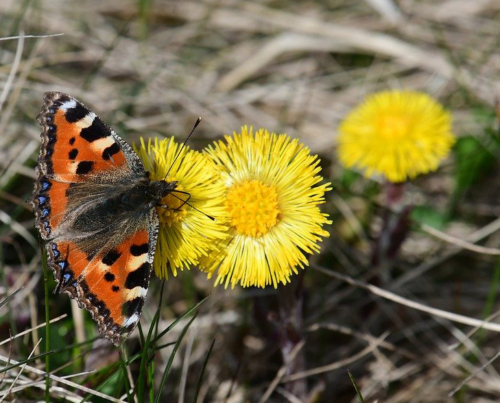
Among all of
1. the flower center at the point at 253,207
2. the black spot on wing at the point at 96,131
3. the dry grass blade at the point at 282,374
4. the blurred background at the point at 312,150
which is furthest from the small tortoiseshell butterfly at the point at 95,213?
the dry grass blade at the point at 282,374

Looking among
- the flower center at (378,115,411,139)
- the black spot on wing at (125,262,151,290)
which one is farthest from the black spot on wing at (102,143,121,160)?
the flower center at (378,115,411,139)

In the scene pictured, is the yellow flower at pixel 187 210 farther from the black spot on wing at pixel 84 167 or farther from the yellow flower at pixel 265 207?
the black spot on wing at pixel 84 167

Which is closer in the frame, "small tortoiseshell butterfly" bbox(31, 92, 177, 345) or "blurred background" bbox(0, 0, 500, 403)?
"small tortoiseshell butterfly" bbox(31, 92, 177, 345)

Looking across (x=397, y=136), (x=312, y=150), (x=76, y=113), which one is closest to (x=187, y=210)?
(x=76, y=113)

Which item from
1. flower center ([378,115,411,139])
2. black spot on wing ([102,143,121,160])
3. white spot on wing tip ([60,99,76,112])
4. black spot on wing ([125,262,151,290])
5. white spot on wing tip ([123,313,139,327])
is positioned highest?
white spot on wing tip ([60,99,76,112])

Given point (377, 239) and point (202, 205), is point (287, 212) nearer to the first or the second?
point (202, 205)

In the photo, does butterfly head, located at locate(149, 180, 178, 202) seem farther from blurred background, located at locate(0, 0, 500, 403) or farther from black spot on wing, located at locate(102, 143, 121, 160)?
blurred background, located at locate(0, 0, 500, 403)

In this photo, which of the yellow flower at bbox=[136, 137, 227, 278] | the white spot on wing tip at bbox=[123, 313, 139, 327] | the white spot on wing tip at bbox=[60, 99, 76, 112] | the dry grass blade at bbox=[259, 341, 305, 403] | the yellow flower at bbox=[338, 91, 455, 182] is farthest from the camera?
the yellow flower at bbox=[338, 91, 455, 182]
